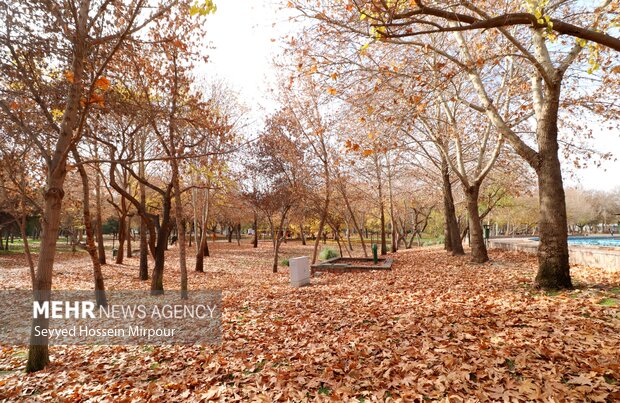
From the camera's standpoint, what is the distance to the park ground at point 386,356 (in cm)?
375

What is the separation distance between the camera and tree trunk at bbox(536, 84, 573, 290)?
6871mm

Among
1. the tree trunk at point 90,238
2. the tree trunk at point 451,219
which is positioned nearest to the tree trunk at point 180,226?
the tree trunk at point 90,238

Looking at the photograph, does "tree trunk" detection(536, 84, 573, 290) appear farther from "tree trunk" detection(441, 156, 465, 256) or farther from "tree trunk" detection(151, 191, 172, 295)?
"tree trunk" detection(151, 191, 172, 295)

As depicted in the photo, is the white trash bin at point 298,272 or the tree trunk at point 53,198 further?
the white trash bin at point 298,272

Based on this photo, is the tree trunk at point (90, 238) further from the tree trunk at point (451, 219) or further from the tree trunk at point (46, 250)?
the tree trunk at point (451, 219)

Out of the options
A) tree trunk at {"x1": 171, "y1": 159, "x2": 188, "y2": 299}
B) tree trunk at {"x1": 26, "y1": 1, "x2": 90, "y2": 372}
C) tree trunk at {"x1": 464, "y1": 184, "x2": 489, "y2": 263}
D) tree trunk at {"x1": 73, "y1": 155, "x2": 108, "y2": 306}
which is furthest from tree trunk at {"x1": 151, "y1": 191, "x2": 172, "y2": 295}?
tree trunk at {"x1": 464, "y1": 184, "x2": 489, "y2": 263}

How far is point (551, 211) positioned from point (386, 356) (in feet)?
16.6

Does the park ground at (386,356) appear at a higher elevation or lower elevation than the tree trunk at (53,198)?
lower

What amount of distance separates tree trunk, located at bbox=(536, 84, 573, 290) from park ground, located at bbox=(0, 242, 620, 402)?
1.56ft

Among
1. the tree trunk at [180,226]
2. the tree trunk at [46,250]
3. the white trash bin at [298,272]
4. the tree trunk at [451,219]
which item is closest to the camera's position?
the tree trunk at [46,250]

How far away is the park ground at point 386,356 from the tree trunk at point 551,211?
0.48 m

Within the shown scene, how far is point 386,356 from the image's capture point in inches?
182

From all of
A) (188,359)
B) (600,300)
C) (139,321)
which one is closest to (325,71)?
(188,359)

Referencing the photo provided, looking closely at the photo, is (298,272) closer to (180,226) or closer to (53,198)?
(180,226)
